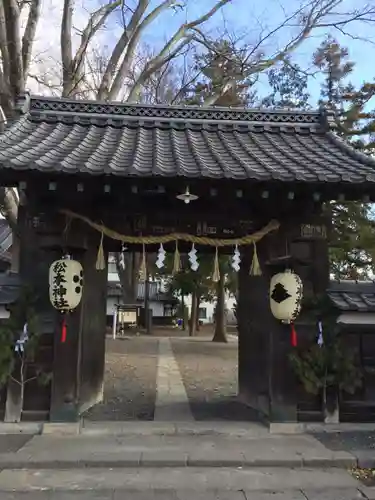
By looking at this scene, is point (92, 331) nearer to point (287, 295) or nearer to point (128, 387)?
point (128, 387)

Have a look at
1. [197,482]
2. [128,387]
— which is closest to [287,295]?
[197,482]

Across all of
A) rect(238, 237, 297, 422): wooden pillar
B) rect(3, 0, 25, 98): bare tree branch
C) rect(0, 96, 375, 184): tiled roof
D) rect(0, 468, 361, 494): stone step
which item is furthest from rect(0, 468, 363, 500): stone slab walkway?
rect(3, 0, 25, 98): bare tree branch

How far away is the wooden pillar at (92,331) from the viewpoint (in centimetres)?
768

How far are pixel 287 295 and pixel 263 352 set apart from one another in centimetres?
156

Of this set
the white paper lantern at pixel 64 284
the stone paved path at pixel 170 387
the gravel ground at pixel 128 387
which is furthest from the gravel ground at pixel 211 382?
the white paper lantern at pixel 64 284

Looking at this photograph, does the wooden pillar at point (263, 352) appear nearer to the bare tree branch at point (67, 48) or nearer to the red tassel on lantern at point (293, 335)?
the red tassel on lantern at point (293, 335)

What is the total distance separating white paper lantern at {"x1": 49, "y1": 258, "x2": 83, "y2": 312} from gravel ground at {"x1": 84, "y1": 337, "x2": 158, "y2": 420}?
242 centimetres

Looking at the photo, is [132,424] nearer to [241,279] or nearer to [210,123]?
[241,279]

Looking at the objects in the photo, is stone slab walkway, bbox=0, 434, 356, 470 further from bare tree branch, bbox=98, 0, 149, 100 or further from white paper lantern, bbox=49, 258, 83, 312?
bare tree branch, bbox=98, 0, 149, 100

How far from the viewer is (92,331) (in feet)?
28.3

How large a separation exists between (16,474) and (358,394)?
16.7 feet

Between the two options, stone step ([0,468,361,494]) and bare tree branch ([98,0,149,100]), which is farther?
bare tree branch ([98,0,149,100])

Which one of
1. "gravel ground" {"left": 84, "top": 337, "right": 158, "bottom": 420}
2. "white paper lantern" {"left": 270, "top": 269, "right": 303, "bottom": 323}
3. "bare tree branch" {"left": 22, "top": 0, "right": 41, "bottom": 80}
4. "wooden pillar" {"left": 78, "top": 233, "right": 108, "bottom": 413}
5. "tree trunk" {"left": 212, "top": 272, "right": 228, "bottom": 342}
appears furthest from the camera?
"tree trunk" {"left": 212, "top": 272, "right": 228, "bottom": 342}

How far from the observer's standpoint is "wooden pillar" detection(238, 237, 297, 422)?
694cm
